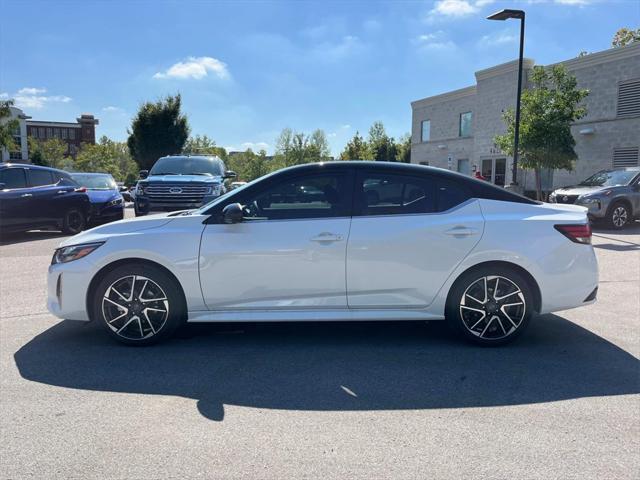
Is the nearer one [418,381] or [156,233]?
[418,381]

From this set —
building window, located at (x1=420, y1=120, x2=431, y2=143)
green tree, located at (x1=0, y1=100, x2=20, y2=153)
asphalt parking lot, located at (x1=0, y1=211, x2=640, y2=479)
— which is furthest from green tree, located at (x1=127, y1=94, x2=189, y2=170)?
asphalt parking lot, located at (x1=0, y1=211, x2=640, y2=479)

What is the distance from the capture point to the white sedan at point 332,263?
14.0ft

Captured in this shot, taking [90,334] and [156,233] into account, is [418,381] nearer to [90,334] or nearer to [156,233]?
[156,233]

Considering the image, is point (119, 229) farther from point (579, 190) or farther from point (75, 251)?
point (579, 190)

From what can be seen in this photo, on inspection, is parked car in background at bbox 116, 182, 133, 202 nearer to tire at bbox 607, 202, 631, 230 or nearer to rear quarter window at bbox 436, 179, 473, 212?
rear quarter window at bbox 436, 179, 473, 212

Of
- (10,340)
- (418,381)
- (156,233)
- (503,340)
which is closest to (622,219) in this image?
(503,340)

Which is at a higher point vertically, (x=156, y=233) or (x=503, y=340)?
(x=156, y=233)

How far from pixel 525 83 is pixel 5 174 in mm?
23329

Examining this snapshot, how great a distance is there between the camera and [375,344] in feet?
15.0

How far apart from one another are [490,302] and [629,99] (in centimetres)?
2125

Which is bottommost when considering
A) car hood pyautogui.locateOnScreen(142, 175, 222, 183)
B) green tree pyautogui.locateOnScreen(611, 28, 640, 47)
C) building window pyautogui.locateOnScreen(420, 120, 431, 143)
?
car hood pyautogui.locateOnScreen(142, 175, 222, 183)

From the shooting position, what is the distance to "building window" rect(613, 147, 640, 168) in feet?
68.7

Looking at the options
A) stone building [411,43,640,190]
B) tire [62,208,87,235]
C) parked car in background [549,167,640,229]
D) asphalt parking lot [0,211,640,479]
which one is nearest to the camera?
asphalt parking lot [0,211,640,479]

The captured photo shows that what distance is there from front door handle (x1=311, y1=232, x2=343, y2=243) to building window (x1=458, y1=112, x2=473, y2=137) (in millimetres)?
29192
